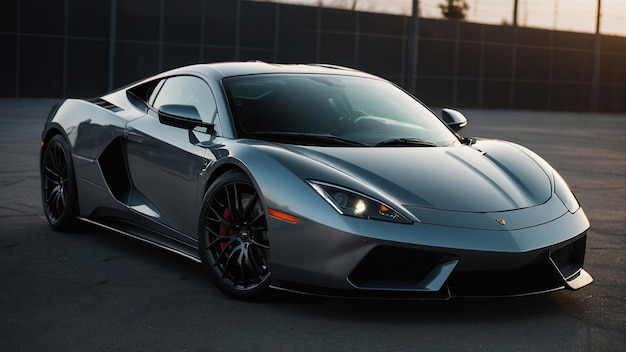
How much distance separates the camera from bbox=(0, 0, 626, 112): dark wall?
31.2 meters

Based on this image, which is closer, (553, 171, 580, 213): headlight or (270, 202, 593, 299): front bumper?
(270, 202, 593, 299): front bumper

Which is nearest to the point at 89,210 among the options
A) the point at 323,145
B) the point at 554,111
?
the point at 323,145

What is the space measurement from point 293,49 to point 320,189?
107ft

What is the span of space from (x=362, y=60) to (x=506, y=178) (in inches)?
1339

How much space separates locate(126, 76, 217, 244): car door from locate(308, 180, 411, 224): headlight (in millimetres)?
988

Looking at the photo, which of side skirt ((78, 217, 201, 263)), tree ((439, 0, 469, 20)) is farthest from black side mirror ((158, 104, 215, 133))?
tree ((439, 0, 469, 20))

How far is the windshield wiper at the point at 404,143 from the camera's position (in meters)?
5.73

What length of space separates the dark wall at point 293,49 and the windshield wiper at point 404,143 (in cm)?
2650

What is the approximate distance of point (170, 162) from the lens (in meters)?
5.96

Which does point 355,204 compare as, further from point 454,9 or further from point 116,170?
point 454,9

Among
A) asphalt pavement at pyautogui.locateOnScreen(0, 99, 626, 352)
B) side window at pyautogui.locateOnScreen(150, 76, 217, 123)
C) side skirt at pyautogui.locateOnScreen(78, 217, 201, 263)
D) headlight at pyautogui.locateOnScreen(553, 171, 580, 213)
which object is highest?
side window at pyautogui.locateOnScreen(150, 76, 217, 123)

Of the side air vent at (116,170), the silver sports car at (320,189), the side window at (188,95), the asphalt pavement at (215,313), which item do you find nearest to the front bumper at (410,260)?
the silver sports car at (320,189)

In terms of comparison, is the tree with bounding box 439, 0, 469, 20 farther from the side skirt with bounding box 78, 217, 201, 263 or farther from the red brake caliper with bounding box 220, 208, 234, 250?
the red brake caliper with bounding box 220, 208, 234, 250

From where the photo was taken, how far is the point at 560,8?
146ft
